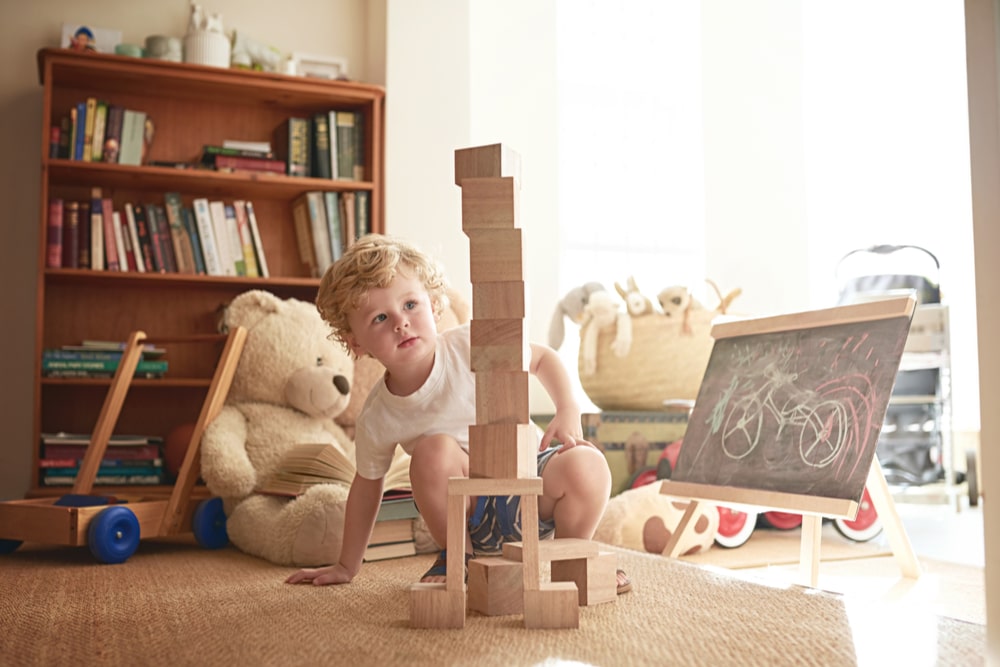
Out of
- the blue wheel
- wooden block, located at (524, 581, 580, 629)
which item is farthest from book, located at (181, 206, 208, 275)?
wooden block, located at (524, 581, 580, 629)

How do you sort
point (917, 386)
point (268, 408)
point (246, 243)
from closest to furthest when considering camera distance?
1. point (268, 408)
2. point (246, 243)
3. point (917, 386)

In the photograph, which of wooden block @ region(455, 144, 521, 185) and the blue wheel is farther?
the blue wheel

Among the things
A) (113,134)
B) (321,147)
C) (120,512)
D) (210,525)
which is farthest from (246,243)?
(120,512)

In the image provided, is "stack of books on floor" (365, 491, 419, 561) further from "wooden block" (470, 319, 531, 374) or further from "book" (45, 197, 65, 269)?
"book" (45, 197, 65, 269)

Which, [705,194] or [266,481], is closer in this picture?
[266,481]

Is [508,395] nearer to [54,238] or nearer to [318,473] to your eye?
[318,473]

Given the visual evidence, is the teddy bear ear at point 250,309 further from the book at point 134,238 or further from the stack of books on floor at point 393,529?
the stack of books on floor at point 393,529

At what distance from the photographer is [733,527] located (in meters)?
2.39

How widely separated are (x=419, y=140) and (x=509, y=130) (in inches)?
17.3

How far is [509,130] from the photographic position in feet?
10.9

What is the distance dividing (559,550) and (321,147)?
6.70 feet

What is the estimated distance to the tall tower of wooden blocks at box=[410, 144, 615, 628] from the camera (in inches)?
47.3

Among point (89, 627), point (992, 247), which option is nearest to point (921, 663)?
point (992, 247)

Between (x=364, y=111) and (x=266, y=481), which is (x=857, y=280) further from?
(x=266, y=481)
